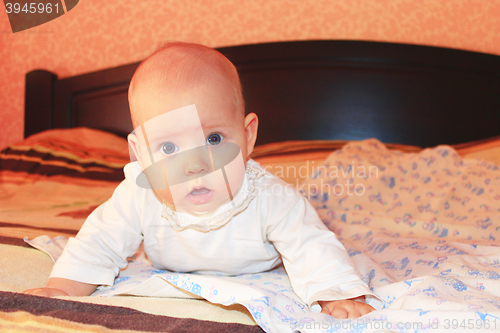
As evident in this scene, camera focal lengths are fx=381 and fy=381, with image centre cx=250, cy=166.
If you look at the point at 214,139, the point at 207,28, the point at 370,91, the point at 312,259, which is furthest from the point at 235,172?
the point at 207,28

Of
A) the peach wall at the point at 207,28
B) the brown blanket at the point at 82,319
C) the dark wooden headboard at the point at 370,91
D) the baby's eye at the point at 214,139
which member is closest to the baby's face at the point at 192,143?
the baby's eye at the point at 214,139

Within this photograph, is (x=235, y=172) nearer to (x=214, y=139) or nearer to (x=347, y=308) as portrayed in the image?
(x=214, y=139)

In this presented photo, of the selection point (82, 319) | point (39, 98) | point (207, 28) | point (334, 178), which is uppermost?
point (207, 28)

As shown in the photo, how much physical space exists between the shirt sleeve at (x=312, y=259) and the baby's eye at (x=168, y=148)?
0.83ft

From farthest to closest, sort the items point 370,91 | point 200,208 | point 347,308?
point 370,91 → point 200,208 → point 347,308

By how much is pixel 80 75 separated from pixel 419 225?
2120 millimetres

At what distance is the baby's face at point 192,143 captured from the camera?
68cm

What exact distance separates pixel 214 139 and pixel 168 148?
0.09 m

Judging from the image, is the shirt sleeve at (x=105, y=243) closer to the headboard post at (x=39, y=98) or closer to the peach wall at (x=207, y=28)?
the peach wall at (x=207, y=28)

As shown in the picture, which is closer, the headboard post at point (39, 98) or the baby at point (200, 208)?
the baby at point (200, 208)

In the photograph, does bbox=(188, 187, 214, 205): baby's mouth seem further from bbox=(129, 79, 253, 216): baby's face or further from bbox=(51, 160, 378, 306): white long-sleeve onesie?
bbox=(51, 160, 378, 306): white long-sleeve onesie

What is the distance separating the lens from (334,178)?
4.67 ft

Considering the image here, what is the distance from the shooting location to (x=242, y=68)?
6.92 ft

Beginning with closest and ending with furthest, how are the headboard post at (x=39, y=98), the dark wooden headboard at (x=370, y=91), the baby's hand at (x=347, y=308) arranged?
1. the baby's hand at (x=347, y=308)
2. the dark wooden headboard at (x=370, y=91)
3. the headboard post at (x=39, y=98)
